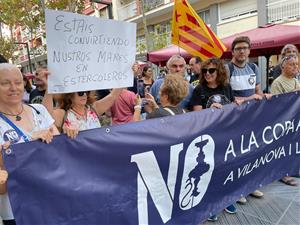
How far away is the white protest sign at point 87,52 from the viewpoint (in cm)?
203

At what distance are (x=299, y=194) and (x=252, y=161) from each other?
34.3 inches

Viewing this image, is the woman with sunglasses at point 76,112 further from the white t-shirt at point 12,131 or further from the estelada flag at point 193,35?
the estelada flag at point 193,35

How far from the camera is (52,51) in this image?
2002mm

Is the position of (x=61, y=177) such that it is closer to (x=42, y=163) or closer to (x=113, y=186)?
(x=42, y=163)

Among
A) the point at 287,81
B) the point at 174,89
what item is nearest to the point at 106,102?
the point at 174,89

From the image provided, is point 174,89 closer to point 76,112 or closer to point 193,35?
point 76,112

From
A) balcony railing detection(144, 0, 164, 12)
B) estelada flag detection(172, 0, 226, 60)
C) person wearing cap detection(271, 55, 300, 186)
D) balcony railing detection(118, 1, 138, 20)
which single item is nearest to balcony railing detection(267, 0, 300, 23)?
balcony railing detection(144, 0, 164, 12)

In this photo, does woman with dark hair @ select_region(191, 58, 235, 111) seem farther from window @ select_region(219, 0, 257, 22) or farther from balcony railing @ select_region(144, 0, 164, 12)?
balcony railing @ select_region(144, 0, 164, 12)

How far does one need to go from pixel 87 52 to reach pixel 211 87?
4.72 ft

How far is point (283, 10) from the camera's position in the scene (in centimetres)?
1365

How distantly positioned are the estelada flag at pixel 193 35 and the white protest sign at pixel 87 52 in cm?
235

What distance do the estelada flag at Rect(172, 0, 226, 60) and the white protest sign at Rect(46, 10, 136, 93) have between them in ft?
7.71

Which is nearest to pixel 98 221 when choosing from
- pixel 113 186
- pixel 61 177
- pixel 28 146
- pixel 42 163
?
pixel 113 186

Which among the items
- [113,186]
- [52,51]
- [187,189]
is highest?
[52,51]
